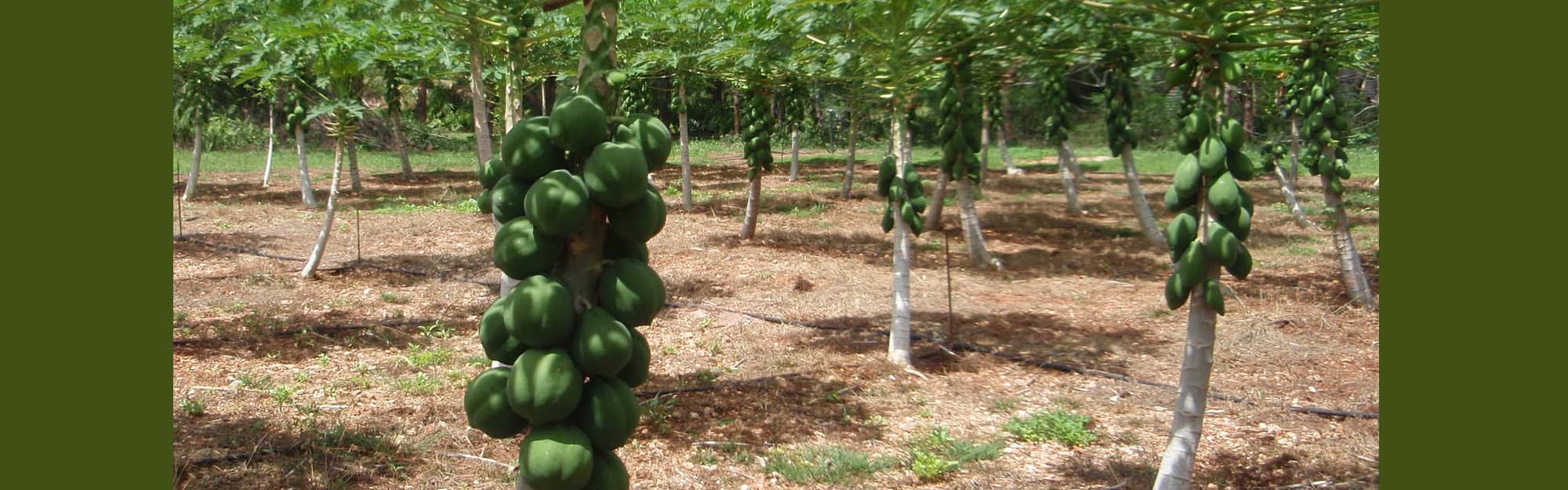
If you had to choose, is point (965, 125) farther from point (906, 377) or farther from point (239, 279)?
point (239, 279)

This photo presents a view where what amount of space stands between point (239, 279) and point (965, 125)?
720 centimetres

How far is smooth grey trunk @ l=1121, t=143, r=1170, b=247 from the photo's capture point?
13195mm

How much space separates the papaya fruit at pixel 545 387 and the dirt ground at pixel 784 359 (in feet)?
8.08

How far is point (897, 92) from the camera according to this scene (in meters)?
7.11

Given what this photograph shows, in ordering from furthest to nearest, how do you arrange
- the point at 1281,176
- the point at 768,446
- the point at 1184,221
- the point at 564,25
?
the point at 1281,176, the point at 564,25, the point at 768,446, the point at 1184,221

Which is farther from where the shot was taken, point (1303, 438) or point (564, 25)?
point (564, 25)

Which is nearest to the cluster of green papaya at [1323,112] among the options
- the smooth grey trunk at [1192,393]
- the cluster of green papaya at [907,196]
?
the cluster of green papaya at [907,196]

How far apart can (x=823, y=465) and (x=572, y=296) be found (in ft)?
9.51

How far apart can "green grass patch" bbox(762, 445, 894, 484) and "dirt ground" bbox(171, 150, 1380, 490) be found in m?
0.07

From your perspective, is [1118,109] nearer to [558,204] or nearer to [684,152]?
[684,152]

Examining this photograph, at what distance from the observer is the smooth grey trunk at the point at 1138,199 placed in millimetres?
13195

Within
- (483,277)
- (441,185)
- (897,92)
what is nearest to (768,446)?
(897,92)

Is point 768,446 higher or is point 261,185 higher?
point 261,185

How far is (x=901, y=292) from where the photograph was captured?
7676mm
